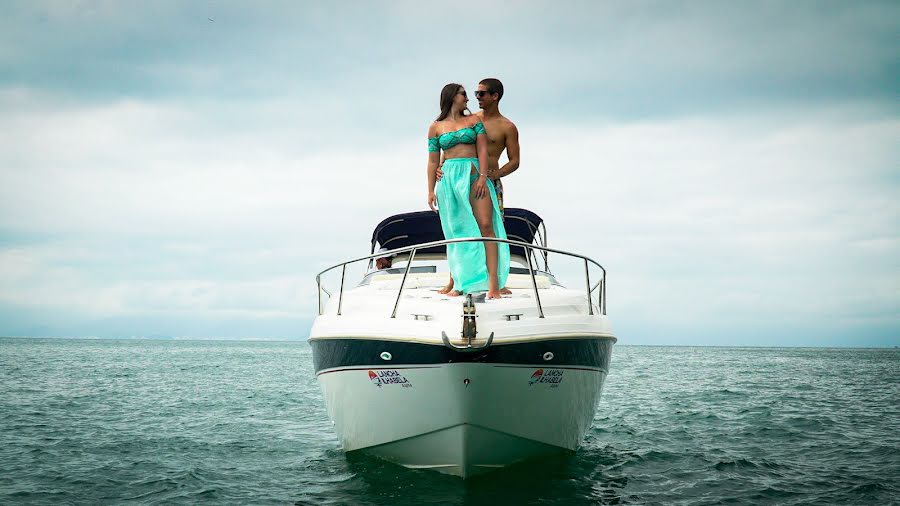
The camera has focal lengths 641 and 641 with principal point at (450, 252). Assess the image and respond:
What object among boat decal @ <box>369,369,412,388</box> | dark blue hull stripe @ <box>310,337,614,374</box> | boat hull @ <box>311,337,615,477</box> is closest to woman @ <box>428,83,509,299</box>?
dark blue hull stripe @ <box>310,337,614,374</box>

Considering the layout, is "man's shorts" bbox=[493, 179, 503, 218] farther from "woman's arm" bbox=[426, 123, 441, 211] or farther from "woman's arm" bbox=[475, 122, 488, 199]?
"woman's arm" bbox=[426, 123, 441, 211]

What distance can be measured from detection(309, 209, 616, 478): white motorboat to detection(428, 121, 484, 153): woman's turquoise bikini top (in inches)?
42.4

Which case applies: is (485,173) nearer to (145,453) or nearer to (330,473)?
(330,473)

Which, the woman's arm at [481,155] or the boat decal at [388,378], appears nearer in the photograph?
the boat decal at [388,378]

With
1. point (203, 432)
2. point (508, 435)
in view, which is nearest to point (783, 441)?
point (508, 435)

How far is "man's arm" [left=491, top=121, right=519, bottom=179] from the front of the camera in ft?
20.4

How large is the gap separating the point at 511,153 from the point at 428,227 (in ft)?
9.40

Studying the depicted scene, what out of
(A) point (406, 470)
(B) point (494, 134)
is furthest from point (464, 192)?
(A) point (406, 470)

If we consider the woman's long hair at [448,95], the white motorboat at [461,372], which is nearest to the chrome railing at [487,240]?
the white motorboat at [461,372]

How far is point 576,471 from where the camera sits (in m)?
6.73

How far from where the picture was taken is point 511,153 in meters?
6.29

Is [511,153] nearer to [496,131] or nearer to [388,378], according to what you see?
[496,131]

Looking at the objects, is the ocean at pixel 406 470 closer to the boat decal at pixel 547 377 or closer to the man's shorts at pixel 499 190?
the boat decal at pixel 547 377

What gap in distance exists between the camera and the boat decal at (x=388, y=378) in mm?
5465
